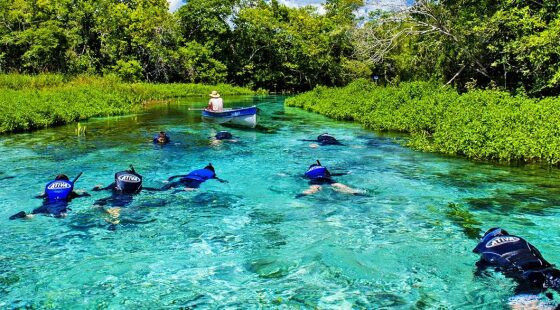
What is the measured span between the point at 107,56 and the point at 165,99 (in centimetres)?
1495

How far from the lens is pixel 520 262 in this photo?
6719mm

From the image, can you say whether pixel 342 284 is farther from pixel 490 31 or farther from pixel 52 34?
pixel 52 34

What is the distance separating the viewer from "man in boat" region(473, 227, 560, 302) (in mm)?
6477

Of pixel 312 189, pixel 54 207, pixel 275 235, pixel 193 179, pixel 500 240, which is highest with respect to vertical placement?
A: pixel 500 240

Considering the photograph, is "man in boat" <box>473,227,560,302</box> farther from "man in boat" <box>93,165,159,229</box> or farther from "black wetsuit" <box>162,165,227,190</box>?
"man in boat" <box>93,165,159,229</box>

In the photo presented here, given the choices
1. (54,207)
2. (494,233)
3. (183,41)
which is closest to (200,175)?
(54,207)

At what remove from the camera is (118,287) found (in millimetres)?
6945

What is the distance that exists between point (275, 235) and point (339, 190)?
11.0 ft

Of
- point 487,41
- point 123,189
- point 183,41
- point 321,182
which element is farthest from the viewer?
point 183,41

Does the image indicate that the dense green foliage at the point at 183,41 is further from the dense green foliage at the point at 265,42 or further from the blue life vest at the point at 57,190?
the blue life vest at the point at 57,190

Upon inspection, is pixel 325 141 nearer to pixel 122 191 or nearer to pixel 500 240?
pixel 122 191

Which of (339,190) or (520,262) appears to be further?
(339,190)

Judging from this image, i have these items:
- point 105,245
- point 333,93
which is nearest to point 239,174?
point 105,245

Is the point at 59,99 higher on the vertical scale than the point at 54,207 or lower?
higher
